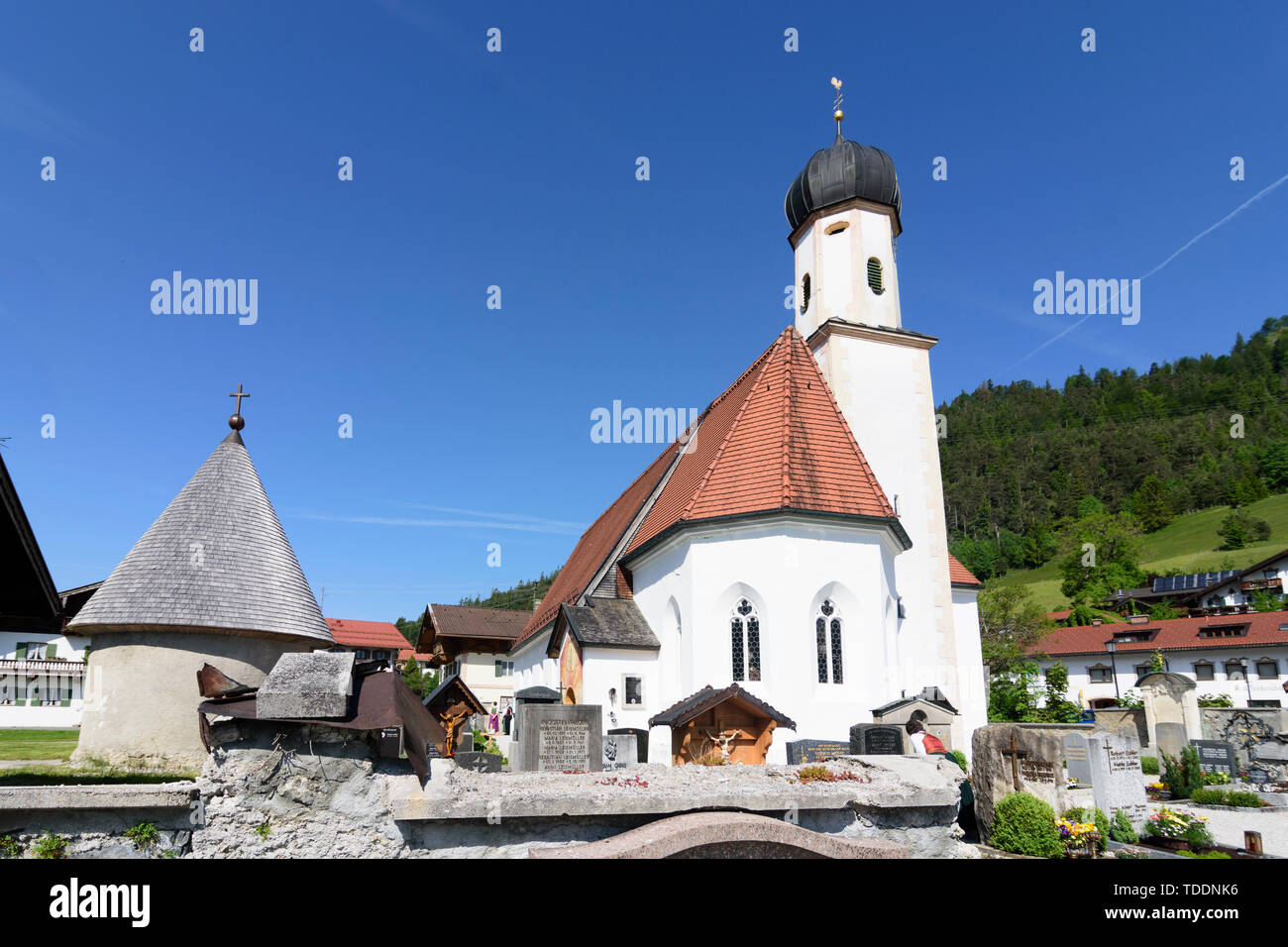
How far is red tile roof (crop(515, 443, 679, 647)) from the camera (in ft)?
79.3

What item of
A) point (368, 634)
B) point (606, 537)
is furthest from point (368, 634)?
point (606, 537)

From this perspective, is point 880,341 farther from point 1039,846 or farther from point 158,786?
point 158,786

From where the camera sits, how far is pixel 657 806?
4.61m

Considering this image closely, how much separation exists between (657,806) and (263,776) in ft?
7.86

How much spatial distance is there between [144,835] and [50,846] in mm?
506

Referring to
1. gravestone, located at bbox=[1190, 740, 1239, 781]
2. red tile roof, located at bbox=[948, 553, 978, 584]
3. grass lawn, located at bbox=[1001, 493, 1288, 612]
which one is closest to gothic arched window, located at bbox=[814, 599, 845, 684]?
gravestone, located at bbox=[1190, 740, 1239, 781]

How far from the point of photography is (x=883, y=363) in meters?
23.7

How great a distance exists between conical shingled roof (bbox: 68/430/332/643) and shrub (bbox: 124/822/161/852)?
19.1 ft

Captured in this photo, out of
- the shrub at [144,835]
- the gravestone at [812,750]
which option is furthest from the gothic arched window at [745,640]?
the shrub at [144,835]

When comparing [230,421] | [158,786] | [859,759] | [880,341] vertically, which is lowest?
→ [859,759]

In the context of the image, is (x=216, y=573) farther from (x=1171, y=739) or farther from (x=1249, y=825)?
(x=1171, y=739)

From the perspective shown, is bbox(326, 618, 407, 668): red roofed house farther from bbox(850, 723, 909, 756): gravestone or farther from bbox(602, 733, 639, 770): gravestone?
bbox(850, 723, 909, 756): gravestone
